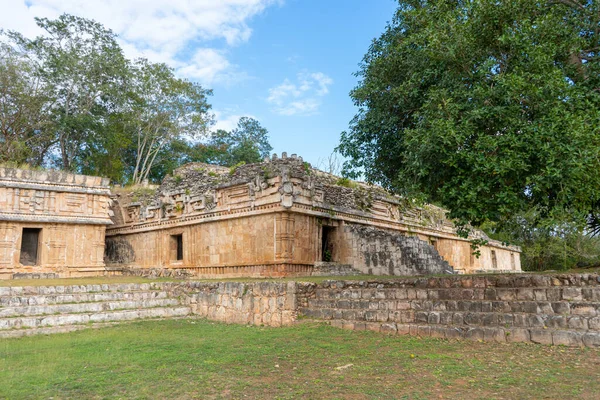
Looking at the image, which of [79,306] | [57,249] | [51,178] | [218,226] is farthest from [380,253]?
[51,178]

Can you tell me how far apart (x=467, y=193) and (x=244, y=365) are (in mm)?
4697

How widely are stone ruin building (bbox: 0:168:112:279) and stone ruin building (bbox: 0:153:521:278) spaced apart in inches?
1.5

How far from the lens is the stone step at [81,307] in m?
8.88

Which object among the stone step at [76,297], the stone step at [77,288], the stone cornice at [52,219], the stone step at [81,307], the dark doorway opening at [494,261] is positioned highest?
the stone cornice at [52,219]

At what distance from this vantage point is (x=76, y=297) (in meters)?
10.2

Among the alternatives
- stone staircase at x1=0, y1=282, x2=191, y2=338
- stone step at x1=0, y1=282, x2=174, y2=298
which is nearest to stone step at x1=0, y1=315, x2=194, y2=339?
stone staircase at x1=0, y1=282, x2=191, y2=338

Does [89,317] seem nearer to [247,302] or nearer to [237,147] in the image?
[247,302]

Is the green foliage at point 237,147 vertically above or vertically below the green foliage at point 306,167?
above

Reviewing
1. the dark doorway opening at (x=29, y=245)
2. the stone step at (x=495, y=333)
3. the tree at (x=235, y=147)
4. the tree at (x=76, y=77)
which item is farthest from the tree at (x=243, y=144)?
the stone step at (x=495, y=333)

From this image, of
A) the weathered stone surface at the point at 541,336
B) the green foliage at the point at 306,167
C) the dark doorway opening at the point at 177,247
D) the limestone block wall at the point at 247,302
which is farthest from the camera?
the dark doorway opening at the point at 177,247

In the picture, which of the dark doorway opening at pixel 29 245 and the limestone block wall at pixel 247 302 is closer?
the limestone block wall at pixel 247 302

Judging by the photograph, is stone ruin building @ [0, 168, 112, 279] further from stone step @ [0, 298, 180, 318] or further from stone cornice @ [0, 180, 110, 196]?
stone step @ [0, 298, 180, 318]

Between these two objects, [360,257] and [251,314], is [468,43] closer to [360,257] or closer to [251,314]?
[251,314]

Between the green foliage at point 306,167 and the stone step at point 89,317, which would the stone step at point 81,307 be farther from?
the green foliage at point 306,167
